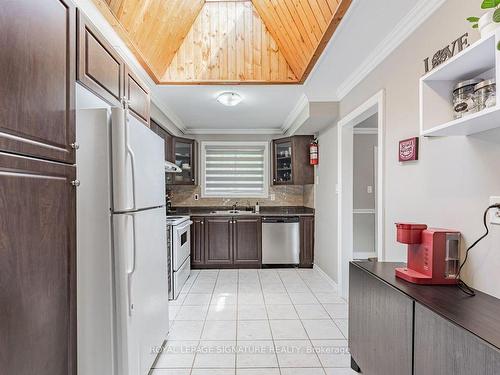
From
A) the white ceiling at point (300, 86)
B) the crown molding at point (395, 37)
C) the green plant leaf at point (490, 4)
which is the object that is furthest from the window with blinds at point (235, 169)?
the green plant leaf at point (490, 4)

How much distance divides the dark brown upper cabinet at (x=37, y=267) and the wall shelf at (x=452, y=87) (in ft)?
5.56

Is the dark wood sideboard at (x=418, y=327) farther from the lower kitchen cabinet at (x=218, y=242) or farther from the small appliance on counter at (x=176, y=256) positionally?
the lower kitchen cabinet at (x=218, y=242)

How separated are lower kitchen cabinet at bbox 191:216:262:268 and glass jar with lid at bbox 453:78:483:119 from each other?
11.7ft

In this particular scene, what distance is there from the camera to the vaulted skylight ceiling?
2385mm

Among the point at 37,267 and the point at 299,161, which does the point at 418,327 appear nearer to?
the point at 37,267

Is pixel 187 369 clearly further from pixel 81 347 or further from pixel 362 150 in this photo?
pixel 362 150

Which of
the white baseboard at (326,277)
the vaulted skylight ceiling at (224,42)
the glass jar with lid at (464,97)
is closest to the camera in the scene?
the glass jar with lid at (464,97)

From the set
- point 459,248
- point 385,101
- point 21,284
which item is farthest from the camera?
point 385,101

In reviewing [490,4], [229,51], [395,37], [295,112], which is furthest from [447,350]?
[295,112]

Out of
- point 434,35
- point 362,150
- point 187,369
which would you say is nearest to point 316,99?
point 434,35

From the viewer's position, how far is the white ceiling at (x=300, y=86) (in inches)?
73.8

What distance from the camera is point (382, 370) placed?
158 centimetres

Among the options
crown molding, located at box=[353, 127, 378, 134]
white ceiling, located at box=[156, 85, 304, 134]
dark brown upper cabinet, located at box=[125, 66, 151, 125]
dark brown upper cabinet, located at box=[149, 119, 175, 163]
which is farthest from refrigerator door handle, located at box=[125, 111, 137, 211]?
crown molding, located at box=[353, 127, 378, 134]

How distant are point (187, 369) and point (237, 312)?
3.22ft
